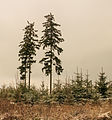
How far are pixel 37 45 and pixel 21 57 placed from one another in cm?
329

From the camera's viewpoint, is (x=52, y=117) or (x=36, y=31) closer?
(x=52, y=117)

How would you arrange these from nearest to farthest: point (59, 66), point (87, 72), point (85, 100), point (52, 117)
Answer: point (52, 117)
point (85, 100)
point (87, 72)
point (59, 66)

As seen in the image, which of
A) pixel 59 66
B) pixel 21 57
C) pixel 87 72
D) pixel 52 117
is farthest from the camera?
pixel 21 57

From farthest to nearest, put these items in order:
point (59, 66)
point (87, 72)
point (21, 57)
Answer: point (21, 57)
point (59, 66)
point (87, 72)

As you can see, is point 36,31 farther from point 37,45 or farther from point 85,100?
point 85,100

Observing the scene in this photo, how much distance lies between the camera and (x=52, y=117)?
57.0 ft

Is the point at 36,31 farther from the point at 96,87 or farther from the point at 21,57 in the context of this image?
the point at 96,87

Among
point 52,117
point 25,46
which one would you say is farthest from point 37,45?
point 52,117

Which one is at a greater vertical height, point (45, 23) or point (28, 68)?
point (45, 23)

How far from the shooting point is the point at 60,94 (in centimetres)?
2984

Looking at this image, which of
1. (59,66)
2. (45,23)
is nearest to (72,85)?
(59,66)

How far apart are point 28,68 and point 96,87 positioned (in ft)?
53.0

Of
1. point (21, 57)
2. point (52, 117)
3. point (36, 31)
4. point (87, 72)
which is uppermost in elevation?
point (36, 31)

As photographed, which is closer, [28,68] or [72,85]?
[72,85]
